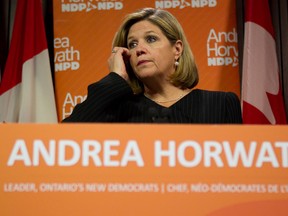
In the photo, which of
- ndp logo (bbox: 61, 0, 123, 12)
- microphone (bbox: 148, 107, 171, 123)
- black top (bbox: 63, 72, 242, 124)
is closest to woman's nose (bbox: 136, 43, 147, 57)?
black top (bbox: 63, 72, 242, 124)

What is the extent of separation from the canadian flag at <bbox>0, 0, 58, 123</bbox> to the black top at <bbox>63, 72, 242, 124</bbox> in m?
0.98

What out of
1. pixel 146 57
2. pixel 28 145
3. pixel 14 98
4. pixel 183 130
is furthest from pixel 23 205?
pixel 14 98

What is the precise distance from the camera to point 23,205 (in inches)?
21.5

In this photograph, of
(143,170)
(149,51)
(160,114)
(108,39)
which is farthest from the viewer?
(108,39)

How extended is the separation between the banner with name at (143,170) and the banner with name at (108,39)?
1.74 metres

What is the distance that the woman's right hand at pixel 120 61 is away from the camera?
1454mm

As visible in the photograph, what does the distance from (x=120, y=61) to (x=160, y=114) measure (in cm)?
26

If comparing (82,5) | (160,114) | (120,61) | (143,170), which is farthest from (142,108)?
(82,5)

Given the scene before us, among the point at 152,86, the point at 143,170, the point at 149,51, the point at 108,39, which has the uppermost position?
the point at 108,39

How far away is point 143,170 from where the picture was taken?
56 cm

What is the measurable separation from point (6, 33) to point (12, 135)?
6.92ft

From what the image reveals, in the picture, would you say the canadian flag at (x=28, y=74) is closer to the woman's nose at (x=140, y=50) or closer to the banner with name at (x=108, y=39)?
the banner with name at (x=108, y=39)

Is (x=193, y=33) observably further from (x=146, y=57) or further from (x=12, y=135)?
(x=12, y=135)

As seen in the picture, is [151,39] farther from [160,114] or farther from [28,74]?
[28,74]
